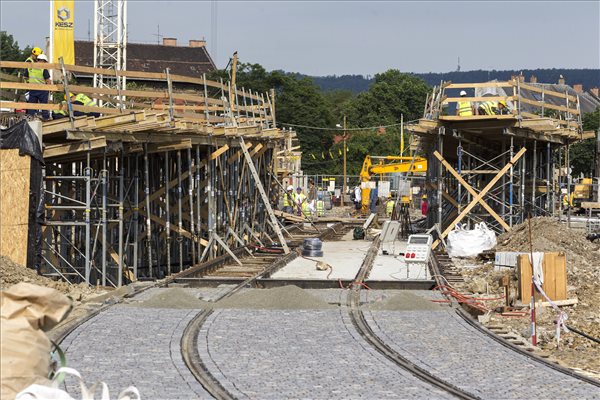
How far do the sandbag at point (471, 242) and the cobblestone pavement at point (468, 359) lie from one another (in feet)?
38.2

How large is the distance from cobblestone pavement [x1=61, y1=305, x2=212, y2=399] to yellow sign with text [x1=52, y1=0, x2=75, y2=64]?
3248cm

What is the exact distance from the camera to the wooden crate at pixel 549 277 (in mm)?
20562

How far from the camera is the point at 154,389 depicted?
1178 cm

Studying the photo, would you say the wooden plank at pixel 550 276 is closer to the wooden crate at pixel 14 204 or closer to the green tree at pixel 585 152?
the wooden crate at pixel 14 204

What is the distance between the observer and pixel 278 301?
18906mm

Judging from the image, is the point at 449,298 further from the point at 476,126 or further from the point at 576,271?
the point at 476,126

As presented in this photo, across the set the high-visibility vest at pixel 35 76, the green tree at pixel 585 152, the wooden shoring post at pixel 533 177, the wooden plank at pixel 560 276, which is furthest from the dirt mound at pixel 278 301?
the green tree at pixel 585 152

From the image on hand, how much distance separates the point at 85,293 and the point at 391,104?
10757 centimetres

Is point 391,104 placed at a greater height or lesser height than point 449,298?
greater

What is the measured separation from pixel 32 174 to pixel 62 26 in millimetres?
28899

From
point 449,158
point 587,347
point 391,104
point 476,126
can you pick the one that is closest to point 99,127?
point 587,347

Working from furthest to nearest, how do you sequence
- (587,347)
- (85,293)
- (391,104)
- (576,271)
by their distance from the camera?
1. (391,104)
2. (576,271)
3. (85,293)
4. (587,347)

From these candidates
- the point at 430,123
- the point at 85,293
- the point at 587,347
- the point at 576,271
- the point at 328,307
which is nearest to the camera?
the point at 587,347

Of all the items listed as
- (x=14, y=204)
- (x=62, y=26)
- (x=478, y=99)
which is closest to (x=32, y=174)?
(x=14, y=204)
